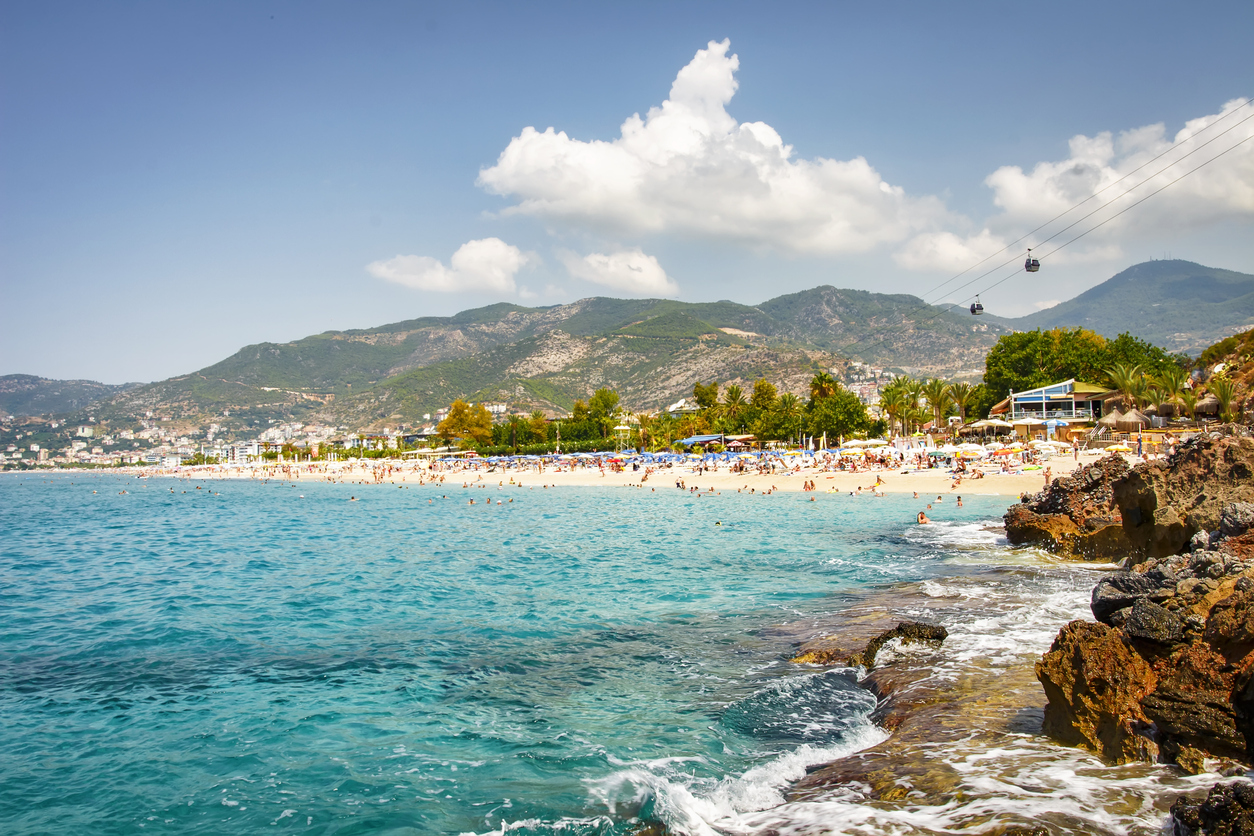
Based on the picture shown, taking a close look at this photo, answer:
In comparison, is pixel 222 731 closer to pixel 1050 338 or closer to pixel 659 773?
pixel 659 773

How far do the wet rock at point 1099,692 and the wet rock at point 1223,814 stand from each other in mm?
1753

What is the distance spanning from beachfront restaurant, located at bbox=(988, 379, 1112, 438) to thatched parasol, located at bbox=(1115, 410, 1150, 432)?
445 inches

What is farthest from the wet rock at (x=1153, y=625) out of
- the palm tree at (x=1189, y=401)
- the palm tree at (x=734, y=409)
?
the palm tree at (x=734, y=409)

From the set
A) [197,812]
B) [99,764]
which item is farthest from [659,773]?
[99,764]

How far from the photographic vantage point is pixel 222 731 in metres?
7.87

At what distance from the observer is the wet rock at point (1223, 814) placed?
3582 mm

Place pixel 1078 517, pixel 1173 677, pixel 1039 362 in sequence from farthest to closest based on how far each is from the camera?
pixel 1039 362 < pixel 1078 517 < pixel 1173 677

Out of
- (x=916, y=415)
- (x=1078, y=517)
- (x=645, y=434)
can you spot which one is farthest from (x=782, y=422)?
(x=1078, y=517)

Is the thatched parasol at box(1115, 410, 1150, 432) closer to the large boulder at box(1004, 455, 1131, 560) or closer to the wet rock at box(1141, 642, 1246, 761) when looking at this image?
the large boulder at box(1004, 455, 1131, 560)

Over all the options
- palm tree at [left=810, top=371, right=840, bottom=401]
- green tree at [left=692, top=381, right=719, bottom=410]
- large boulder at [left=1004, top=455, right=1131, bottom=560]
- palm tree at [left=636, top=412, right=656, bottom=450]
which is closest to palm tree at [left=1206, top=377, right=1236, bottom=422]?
large boulder at [left=1004, top=455, right=1131, bottom=560]

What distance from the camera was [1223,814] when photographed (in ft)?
12.1

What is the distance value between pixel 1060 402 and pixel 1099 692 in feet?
222

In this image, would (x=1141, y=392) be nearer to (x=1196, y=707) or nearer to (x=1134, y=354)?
(x=1134, y=354)

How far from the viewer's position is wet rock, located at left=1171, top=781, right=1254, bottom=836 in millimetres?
3582
